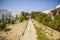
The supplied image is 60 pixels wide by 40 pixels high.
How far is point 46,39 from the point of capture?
26.5ft

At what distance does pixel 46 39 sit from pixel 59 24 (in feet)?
7.50

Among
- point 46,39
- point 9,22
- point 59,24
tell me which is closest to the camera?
point 46,39

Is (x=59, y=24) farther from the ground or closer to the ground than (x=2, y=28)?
farther from the ground

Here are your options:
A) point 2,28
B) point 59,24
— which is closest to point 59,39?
point 59,24

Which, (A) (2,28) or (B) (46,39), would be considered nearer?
(B) (46,39)

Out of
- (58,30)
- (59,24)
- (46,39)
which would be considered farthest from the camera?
(58,30)

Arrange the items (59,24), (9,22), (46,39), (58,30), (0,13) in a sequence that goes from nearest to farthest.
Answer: (46,39)
(59,24)
(58,30)
(9,22)
(0,13)

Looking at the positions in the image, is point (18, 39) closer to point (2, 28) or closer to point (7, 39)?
point (7, 39)

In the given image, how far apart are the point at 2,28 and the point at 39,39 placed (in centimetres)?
594

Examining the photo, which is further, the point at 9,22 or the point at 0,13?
the point at 0,13

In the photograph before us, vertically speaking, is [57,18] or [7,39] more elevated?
[57,18]

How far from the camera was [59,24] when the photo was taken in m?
9.70

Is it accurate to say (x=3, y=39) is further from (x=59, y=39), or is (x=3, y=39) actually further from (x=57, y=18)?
(x=57, y=18)

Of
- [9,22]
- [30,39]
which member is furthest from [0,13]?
[30,39]
